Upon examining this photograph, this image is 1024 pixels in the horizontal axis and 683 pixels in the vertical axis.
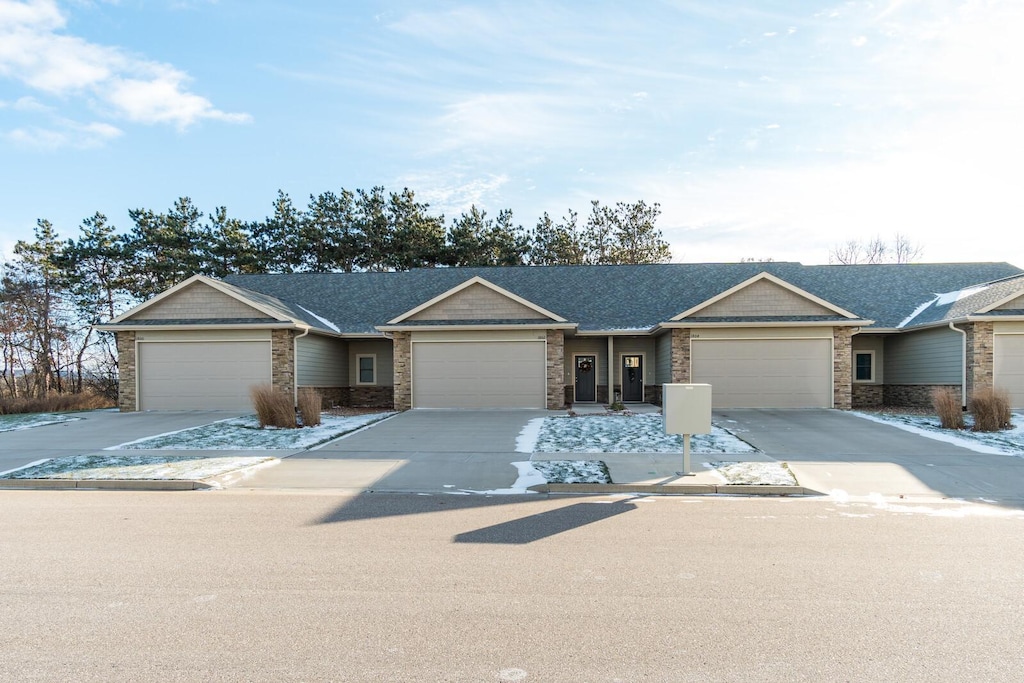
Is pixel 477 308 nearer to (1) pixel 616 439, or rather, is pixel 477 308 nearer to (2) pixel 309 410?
(2) pixel 309 410

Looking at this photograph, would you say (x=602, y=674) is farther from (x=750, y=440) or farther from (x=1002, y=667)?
(x=750, y=440)

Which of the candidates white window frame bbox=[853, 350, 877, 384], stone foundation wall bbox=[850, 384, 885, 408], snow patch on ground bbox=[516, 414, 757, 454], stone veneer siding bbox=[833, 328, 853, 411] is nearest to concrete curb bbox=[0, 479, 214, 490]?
snow patch on ground bbox=[516, 414, 757, 454]

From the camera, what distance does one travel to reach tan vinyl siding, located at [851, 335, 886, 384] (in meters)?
22.5

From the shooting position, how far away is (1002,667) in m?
3.62

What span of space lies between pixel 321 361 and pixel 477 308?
5.98 meters

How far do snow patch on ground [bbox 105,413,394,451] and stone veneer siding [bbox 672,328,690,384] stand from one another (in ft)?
31.0

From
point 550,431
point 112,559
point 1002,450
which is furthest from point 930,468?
point 112,559

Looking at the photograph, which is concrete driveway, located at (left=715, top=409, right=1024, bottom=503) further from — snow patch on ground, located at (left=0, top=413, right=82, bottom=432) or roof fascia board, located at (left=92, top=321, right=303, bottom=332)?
snow patch on ground, located at (left=0, top=413, right=82, bottom=432)

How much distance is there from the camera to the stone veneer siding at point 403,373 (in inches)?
789

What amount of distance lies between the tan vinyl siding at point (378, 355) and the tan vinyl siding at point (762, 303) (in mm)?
11154

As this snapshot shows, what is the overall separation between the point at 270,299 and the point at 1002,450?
66.0 feet

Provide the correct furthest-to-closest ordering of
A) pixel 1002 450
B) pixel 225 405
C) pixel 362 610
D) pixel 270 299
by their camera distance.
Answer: pixel 270 299, pixel 225 405, pixel 1002 450, pixel 362 610

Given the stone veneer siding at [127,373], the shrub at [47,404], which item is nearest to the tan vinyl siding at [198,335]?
the stone veneer siding at [127,373]

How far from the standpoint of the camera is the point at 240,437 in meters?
14.1
